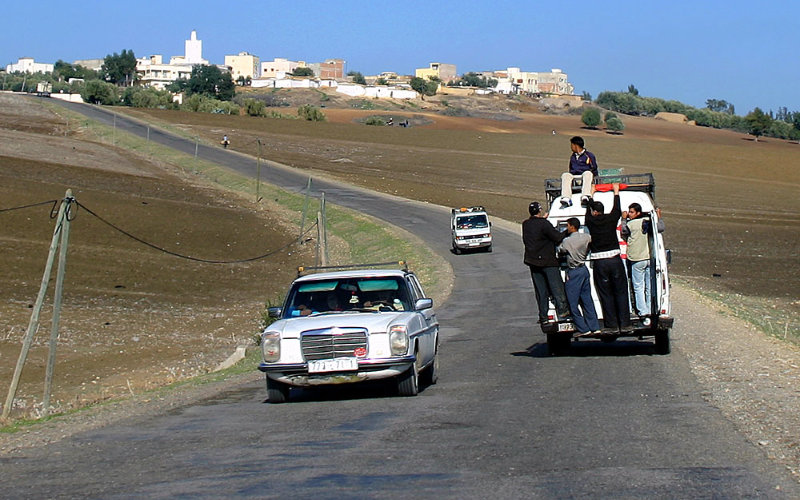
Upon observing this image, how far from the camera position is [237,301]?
102 ft

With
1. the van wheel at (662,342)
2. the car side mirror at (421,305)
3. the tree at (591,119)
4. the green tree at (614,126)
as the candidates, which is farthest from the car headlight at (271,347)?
the tree at (591,119)

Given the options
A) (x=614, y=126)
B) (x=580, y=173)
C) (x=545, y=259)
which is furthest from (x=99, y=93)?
(x=545, y=259)

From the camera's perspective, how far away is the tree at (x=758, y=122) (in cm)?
15438

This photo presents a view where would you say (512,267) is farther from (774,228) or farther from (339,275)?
(339,275)

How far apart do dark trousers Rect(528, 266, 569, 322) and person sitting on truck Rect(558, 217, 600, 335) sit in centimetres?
12

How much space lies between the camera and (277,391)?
1252 cm

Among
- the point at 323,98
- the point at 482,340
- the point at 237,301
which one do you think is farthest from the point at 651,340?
the point at 323,98

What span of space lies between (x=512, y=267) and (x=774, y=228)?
75.0 ft

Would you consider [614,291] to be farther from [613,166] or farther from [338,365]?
[613,166]

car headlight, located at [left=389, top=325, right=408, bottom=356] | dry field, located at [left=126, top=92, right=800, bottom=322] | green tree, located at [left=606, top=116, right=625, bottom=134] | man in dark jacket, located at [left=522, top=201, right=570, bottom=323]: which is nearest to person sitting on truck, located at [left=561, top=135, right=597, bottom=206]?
man in dark jacket, located at [left=522, top=201, right=570, bottom=323]

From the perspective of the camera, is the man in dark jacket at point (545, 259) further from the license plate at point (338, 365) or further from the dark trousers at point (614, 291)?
the license plate at point (338, 365)

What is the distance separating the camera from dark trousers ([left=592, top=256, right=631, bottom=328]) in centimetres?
1495

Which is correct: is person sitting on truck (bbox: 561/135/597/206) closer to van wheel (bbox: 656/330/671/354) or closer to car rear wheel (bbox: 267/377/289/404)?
van wheel (bbox: 656/330/671/354)

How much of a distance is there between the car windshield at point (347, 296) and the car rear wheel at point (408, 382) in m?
1.12
